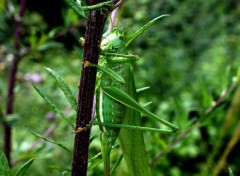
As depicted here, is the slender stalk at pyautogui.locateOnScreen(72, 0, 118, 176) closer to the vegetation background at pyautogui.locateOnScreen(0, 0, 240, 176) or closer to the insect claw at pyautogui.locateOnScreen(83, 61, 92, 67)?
the insect claw at pyautogui.locateOnScreen(83, 61, 92, 67)

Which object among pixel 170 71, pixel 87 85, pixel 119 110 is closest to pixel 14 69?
pixel 119 110

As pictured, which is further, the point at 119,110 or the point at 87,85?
the point at 119,110

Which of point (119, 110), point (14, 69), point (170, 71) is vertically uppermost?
point (170, 71)

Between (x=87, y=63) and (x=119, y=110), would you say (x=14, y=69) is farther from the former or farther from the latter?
(x=87, y=63)

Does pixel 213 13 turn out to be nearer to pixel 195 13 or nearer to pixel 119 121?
pixel 195 13

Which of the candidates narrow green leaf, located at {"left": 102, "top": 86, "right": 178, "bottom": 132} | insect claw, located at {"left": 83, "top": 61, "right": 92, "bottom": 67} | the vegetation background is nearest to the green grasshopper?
narrow green leaf, located at {"left": 102, "top": 86, "right": 178, "bottom": 132}

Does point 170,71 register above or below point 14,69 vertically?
above

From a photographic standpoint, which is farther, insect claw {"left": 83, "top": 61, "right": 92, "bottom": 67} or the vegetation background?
the vegetation background
